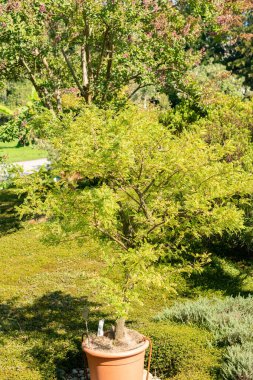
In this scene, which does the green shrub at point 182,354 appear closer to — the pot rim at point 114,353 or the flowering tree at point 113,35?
the pot rim at point 114,353

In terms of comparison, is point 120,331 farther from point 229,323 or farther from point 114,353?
point 229,323

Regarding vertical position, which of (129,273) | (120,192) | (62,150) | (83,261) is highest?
(62,150)

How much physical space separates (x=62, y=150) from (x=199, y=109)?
9299 millimetres

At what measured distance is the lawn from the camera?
6.38 meters

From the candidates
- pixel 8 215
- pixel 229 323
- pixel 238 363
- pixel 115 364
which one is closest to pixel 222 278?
pixel 229 323

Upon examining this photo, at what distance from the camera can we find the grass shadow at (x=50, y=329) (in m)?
6.72

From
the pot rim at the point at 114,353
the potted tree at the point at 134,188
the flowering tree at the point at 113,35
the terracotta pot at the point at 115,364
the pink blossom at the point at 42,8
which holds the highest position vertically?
the pink blossom at the point at 42,8

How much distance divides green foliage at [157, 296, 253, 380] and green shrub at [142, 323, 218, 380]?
0.21m

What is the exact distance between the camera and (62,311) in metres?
8.65

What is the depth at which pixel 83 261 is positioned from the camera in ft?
38.1

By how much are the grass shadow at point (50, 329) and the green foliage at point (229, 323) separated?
159 centimetres

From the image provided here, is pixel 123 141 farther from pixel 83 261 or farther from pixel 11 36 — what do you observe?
pixel 11 36

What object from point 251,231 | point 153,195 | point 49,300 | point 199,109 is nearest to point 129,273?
point 153,195

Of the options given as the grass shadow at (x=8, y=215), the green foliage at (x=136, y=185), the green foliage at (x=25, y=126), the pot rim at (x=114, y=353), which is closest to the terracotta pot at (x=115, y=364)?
the pot rim at (x=114, y=353)
